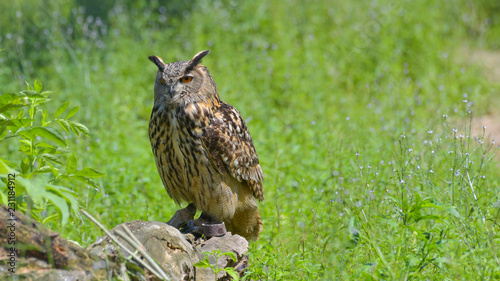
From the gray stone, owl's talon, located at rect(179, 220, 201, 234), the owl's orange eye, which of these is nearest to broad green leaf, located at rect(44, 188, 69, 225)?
the gray stone

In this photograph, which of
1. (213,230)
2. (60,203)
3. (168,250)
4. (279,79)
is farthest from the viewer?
(279,79)

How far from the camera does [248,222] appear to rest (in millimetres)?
3902

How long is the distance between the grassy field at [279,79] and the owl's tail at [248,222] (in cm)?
12

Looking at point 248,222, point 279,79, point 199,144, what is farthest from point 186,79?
point 279,79

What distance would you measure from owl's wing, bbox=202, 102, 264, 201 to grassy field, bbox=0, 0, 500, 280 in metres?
0.47

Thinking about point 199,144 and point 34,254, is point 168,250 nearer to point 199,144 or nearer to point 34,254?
point 34,254

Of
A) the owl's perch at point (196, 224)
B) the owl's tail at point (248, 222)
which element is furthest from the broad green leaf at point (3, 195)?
the owl's tail at point (248, 222)

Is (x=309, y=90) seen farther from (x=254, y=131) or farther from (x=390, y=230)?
(x=390, y=230)

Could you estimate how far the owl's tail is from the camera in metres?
3.87

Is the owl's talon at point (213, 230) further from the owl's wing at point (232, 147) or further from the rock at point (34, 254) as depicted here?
the rock at point (34, 254)

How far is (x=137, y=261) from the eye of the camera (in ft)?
8.30

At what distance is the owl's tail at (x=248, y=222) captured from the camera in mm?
3867

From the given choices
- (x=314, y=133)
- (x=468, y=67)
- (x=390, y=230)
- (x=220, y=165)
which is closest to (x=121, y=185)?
(x=220, y=165)

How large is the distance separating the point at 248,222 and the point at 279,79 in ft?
12.0
